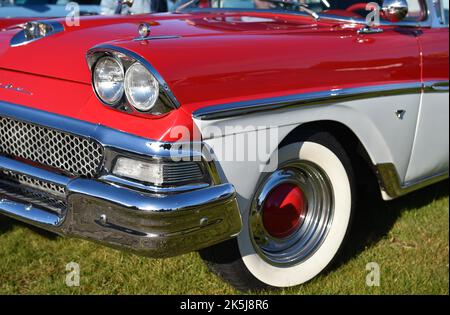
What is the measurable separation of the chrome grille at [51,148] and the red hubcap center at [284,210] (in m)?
0.82

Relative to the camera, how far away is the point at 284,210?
9.31ft

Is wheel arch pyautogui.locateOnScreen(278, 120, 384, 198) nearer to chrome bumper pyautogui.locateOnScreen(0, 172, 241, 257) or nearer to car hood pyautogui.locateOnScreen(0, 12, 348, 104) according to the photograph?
car hood pyautogui.locateOnScreen(0, 12, 348, 104)

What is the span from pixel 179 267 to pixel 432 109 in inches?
62.1

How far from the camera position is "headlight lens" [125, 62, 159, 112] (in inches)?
87.4

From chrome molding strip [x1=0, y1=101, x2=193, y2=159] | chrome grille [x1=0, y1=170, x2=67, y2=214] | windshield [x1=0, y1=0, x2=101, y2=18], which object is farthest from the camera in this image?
windshield [x1=0, y1=0, x2=101, y2=18]

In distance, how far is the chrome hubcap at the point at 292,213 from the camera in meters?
2.71

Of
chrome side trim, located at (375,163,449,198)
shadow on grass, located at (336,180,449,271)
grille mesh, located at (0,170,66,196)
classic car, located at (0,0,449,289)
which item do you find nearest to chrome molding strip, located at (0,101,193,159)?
classic car, located at (0,0,449,289)

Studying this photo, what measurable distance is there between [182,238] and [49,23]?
1.35 meters

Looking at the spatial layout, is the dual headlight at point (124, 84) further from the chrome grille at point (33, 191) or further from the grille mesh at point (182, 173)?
the chrome grille at point (33, 191)

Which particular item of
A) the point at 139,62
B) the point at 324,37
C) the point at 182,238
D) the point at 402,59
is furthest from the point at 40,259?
the point at 402,59

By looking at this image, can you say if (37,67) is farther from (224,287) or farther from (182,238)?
(224,287)

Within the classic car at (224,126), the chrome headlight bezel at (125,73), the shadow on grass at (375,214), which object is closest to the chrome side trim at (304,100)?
the classic car at (224,126)

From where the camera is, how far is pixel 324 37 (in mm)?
2809

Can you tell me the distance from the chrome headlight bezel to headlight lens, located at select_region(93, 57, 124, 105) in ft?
0.04
